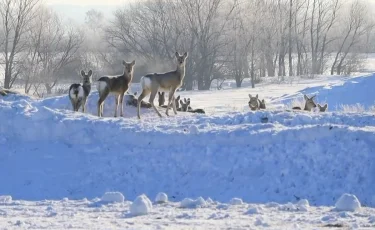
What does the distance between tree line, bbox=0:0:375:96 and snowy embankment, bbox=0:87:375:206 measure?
50.1m

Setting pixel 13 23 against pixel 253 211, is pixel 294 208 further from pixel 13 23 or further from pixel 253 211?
pixel 13 23

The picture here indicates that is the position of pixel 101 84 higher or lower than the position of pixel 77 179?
higher

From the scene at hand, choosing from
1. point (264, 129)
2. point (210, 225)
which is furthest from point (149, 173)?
point (210, 225)

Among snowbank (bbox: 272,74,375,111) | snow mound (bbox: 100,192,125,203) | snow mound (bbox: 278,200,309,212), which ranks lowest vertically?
snow mound (bbox: 278,200,309,212)

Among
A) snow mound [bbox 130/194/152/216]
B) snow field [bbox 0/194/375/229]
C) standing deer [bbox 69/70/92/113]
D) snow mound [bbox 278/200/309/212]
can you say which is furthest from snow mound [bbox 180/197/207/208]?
standing deer [bbox 69/70/92/113]

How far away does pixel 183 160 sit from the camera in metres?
14.9

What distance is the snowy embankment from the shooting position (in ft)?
46.3

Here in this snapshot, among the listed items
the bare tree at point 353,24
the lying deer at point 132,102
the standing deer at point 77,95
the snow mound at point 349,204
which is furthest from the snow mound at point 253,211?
the bare tree at point 353,24

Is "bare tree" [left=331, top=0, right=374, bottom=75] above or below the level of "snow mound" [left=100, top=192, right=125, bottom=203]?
above

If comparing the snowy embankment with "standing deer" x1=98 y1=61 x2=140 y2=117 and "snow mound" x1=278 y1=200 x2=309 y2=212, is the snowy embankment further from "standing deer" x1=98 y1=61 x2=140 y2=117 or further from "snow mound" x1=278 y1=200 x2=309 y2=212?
"standing deer" x1=98 y1=61 x2=140 y2=117

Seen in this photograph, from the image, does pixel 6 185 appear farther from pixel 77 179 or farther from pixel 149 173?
pixel 149 173

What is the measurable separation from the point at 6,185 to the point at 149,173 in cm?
319

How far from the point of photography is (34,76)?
232 feet

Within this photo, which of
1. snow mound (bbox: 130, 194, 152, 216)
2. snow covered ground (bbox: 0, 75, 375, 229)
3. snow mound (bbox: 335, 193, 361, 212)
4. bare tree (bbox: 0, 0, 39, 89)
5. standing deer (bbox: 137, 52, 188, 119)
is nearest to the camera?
snow mound (bbox: 130, 194, 152, 216)
